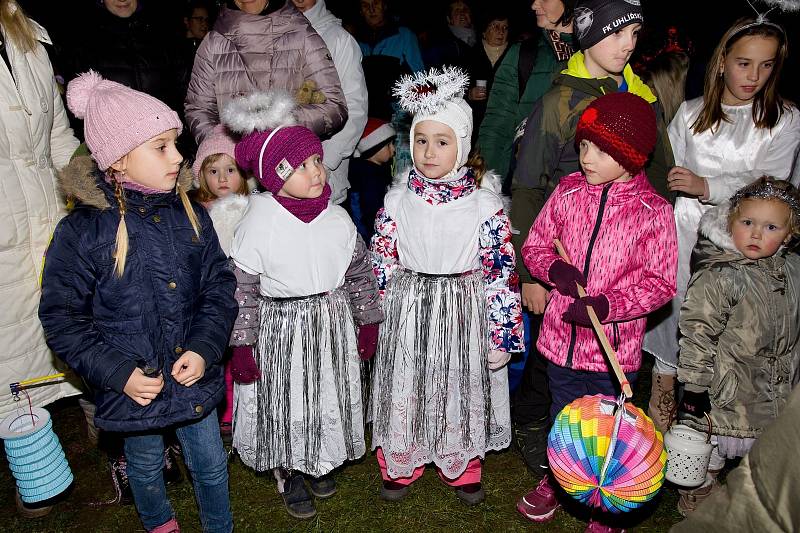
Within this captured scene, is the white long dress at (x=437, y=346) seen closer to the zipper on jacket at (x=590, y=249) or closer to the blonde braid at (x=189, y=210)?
the zipper on jacket at (x=590, y=249)

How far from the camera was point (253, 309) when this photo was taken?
2783mm

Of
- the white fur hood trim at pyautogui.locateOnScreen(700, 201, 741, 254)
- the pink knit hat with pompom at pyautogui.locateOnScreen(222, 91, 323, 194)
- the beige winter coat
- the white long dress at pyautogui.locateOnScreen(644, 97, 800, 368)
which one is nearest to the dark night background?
the white long dress at pyautogui.locateOnScreen(644, 97, 800, 368)

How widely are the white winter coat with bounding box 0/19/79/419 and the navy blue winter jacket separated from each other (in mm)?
794

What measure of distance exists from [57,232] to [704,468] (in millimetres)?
2840

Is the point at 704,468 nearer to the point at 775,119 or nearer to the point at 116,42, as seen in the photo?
the point at 775,119

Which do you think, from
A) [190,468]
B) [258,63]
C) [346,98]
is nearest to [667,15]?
[346,98]

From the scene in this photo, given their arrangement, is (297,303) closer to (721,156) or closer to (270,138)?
(270,138)

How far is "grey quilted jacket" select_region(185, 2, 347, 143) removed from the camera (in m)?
3.59

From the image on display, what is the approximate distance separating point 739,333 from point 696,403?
0.35m

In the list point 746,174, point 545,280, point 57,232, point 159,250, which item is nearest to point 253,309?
point 159,250

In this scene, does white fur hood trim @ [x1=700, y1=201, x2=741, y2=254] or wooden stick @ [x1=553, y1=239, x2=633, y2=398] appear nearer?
wooden stick @ [x1=553, y1=239, x2=633, y2=398]

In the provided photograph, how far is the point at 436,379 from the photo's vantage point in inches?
116

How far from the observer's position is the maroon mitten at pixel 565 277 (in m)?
2.65

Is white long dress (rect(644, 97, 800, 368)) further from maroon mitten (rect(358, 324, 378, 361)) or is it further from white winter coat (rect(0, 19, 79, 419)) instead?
white winter coat (rect(0, 19, 79, 419))
